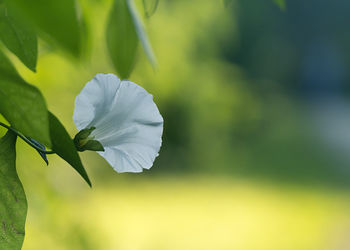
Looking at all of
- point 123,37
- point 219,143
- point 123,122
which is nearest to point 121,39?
point 123,37

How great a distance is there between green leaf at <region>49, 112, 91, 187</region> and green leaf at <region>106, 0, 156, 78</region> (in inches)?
6.9

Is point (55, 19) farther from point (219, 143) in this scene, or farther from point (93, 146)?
point (219, 143)

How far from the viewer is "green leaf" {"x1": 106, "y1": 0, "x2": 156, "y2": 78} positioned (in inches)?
17.3

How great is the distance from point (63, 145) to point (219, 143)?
694 centimetres

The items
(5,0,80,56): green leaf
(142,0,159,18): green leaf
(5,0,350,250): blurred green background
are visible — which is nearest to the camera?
(5,0,80,56): green leaf

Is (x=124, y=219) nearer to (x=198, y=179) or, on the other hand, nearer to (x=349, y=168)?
(x=198, y=179)

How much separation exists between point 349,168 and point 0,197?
8.07 m

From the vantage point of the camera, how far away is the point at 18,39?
0.98ft

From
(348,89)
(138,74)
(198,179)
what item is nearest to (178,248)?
(138,74)

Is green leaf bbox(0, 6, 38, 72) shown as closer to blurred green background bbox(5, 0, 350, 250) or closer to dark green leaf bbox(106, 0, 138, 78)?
blurred green background bbox(5, 0, 350, 250)

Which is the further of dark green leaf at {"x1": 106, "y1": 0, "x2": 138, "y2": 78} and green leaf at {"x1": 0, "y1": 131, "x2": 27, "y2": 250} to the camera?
dark green leaf at {"x1": 106, "y1": 0, "x2": 138, "y2": 78}

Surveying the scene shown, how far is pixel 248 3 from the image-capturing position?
926 centimetres

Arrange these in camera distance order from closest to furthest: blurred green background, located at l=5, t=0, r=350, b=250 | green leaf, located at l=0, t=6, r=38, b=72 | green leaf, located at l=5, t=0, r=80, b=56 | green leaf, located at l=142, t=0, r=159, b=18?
green leaf, located at l=5, t=0, r=80, b=56
green leaf, located at l=0, t=6, r=38, b=72
green leaf, located at l=142, t=0, r=159, b=18
blurred green background, located at l=5, t=0, r=350, b=250

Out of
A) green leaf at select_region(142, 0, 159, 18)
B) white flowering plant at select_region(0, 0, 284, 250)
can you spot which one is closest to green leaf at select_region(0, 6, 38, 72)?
white flowering plant at select_region(0, 0, 284, 250)
